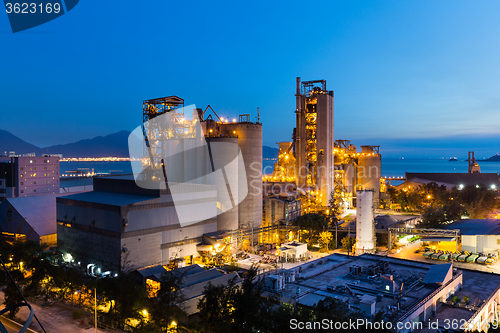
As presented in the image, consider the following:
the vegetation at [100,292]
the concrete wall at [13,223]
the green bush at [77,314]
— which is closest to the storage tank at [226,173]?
the vegetation at [100,292]

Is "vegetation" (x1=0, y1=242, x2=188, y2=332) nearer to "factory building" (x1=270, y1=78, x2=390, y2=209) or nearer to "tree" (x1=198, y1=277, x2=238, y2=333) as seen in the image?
"tree" (x1=198, y1=277, x2=238, y2=333)

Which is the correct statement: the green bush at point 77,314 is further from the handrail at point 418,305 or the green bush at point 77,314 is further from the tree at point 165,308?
the handrail at point 418,305

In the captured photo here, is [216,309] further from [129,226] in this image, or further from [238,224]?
[238,224]

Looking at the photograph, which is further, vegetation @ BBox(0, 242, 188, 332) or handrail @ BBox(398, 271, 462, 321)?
vegetation @ BBox(0, 242, 188, 332)

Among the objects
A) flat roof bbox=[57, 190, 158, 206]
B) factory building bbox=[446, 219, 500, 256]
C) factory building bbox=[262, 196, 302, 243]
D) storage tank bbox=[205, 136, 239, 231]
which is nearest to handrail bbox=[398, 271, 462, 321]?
factory building bbox=[446, 219, 500, 256]

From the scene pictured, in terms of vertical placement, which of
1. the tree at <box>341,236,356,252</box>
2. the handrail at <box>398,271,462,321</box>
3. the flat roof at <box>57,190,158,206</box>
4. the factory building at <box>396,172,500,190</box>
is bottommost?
the tree at <box>341,236,356,252</box>

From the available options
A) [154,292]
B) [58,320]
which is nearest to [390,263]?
[154,292]

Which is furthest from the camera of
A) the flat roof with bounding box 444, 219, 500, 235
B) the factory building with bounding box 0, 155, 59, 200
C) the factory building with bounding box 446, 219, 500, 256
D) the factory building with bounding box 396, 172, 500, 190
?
the factory building with bounding box 396, 172, 500, 190
